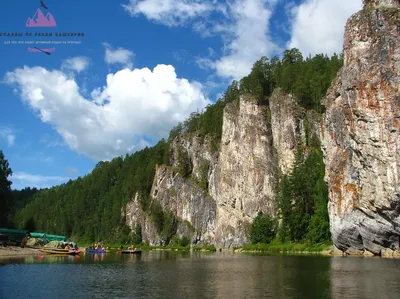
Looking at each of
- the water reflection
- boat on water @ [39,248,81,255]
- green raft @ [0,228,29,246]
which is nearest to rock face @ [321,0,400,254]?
the water reflection

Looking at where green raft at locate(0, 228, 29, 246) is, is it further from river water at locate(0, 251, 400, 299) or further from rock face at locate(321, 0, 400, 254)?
rock face at locate(321, 0, 400, 254)

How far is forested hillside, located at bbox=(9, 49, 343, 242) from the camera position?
3105 inches

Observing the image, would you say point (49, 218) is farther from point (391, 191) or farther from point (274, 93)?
point (391, 191)

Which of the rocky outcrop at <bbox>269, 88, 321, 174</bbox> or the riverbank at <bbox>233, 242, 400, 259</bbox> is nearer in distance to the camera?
the riverbank at <bbox>233, 242, 400, 259</bbox>

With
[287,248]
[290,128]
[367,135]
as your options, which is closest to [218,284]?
[367,135]

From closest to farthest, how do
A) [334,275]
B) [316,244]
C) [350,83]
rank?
[334,275]
[350,83]
[316,244]

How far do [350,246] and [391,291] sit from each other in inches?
1380

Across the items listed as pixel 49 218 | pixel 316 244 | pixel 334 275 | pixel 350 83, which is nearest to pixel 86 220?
pixel 49 218

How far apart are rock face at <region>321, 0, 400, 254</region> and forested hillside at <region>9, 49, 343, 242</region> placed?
12.1m

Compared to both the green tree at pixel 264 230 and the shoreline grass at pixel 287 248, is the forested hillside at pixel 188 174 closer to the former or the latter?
the shoreline grass at pixel 287 248

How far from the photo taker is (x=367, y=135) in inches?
2142

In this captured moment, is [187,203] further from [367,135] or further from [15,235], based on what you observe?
[367,135]

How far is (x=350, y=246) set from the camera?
60.0m

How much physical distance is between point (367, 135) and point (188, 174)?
79.9 meters
